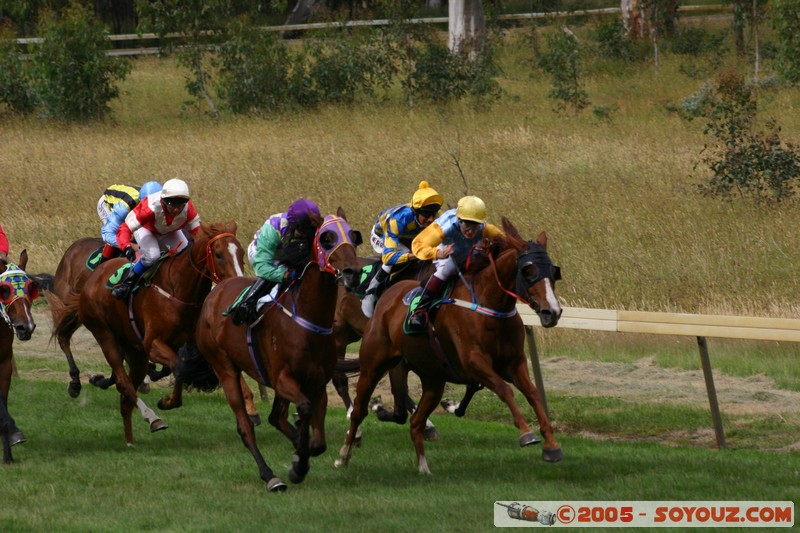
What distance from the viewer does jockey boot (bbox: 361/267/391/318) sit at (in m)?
10.3

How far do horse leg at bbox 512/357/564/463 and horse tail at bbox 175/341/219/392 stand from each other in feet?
8.73

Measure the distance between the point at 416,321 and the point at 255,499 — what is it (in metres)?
1.70

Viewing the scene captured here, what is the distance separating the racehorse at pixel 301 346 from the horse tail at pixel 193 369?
3.53 ft

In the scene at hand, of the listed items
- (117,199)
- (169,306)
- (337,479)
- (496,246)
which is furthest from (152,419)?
(496,246)

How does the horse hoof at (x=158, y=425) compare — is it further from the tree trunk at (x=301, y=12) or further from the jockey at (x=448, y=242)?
the tree trunk at (x=301, y=12)

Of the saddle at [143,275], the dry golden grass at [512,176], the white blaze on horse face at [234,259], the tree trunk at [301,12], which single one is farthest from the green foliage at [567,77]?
the white blaze on horse face at [234,259]

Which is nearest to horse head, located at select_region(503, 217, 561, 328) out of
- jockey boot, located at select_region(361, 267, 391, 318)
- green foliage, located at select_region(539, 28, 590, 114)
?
jockey boot, located at select_region(361, 267, 391, 318)

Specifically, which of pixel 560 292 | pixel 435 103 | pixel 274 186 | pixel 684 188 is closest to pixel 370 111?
pixel 435 103

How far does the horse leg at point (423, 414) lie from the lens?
8.77m

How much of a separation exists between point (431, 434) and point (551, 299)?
2627 mm

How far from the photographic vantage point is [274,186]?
22609 mm

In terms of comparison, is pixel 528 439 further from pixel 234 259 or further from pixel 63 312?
pixel 63 312

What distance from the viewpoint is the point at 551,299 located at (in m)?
7.88

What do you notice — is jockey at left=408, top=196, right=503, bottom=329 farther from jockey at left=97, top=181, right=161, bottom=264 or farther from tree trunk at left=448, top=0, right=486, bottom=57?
tree trunk at left=448, top=0, right=486, bottom=57
